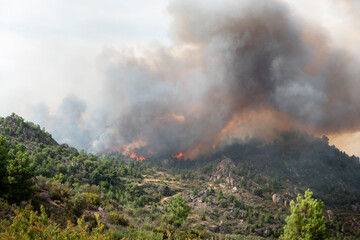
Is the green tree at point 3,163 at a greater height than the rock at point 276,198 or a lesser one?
lesser

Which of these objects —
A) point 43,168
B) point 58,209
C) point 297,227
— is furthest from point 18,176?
point 43,168

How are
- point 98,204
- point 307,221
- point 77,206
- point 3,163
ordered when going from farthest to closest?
point 98,204 < point 307,221 < point 3,163 < point 77,206

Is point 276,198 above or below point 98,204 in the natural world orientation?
above

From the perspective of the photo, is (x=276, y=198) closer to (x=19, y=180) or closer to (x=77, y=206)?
(x=77, y=206)

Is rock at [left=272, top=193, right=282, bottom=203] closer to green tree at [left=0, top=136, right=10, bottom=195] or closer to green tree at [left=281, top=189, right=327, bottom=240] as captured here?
green tree at [left=281, top=189, right=327, bottom=240]

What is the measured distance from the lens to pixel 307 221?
27.8 m

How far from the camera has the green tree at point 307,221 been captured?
1064 inches

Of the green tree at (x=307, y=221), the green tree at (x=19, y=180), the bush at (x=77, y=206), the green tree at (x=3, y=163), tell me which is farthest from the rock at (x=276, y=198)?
the green tree at (x=3, y=163)

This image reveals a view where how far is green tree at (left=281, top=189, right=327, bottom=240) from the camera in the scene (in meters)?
27.0

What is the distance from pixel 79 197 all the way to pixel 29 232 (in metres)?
15.5

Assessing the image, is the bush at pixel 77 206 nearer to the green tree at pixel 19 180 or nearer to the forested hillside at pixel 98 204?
the forested hillside at pixel 98 204

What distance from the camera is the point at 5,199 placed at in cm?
1942

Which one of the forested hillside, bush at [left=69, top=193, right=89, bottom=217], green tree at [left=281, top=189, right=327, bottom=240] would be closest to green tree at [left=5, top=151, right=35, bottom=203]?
the forested hillside

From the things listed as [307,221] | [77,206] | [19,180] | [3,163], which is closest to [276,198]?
[307,221]
